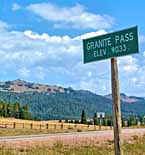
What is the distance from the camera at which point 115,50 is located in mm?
9477

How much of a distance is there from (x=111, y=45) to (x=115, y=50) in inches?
5.9

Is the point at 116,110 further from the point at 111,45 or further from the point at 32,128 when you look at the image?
the point at 32,128

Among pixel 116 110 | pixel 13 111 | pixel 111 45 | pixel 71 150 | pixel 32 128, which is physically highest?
pixel 13 111

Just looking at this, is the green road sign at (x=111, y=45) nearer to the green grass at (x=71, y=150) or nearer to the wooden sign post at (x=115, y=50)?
the wooden sign post at (x=115, y=50)

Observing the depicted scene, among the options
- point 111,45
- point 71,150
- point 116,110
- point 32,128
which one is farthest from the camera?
point 32,128

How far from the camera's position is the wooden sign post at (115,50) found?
9.23m

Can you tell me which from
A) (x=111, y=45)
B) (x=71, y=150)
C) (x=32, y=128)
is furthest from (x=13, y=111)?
(x=111, y=45)

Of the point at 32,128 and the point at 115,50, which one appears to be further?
the point at 32,128

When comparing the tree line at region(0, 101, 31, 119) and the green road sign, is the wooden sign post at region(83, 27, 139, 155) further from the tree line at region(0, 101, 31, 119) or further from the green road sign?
the tree line at region(0, 101, 31, 119)

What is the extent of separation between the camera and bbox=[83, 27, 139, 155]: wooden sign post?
9.23 m

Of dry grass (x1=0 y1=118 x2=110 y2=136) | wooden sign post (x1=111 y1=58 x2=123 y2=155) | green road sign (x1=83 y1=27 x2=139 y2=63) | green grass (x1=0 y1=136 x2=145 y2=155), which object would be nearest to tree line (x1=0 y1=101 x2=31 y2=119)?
dry grass (x1=0 y1=118 x2=110 y2=136)

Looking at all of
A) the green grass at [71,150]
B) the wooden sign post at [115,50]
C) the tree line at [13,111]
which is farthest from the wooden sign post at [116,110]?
the tree line at [13,111]

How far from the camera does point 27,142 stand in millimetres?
23297

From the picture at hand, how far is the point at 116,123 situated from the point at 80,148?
1402cm
